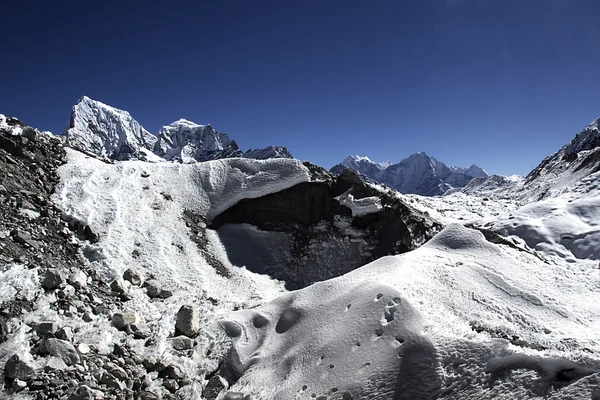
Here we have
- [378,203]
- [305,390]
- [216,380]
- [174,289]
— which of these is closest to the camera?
[305,390]

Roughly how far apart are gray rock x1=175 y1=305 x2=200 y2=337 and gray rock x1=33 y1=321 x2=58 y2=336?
3.65m

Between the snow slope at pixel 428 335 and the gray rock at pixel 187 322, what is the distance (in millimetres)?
1072

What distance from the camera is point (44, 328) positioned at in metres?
9.20

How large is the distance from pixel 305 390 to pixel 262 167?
17763 millimetres

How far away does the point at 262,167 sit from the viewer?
2489 centimetres

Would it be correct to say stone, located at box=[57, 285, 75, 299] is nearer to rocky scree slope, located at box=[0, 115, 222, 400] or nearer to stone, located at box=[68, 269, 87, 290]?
rocky scree slope, located at box=[0, 115, 222, 400]

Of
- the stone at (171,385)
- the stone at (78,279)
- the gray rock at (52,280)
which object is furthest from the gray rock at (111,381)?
the stone at (78,279)

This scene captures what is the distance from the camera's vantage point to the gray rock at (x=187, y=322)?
11805mm

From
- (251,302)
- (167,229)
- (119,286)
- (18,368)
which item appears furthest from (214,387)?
(167,229)

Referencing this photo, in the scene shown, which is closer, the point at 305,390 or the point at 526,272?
the point at 305,390

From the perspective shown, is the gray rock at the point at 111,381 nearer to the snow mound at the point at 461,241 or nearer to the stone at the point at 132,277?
the stone at the point at 132,277

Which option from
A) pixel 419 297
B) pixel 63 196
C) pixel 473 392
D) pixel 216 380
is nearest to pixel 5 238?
pixel 63 196

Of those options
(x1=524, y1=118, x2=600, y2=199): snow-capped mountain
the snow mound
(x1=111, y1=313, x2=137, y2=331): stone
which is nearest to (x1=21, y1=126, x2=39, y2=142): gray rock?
(x1=111, y1=313, x2=137, y2=331): stone

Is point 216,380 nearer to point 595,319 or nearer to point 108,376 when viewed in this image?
point 108,376
